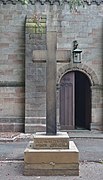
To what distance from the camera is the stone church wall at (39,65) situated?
14953mm

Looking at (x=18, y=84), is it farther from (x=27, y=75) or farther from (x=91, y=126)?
(x=91, y=126)

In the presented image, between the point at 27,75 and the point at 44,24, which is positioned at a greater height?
the point at 44,24

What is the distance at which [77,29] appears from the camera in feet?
50.8

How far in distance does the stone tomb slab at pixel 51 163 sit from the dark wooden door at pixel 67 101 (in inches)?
347

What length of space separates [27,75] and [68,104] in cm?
249

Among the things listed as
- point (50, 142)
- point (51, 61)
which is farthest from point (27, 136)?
point (50, 142)

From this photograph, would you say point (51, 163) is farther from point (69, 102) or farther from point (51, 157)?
point (69, 102)

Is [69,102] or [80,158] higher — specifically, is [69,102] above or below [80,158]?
above

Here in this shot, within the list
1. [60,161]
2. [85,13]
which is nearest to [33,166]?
[60,161]

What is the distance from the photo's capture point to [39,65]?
581 inches

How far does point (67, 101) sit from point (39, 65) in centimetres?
232

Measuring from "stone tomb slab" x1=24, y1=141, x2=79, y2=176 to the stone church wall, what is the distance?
7.59m

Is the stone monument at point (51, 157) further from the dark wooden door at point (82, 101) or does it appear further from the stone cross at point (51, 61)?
the dark wooden door at point (82, 101)

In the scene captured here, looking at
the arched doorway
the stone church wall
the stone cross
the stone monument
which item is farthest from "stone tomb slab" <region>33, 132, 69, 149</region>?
the arched doorway
